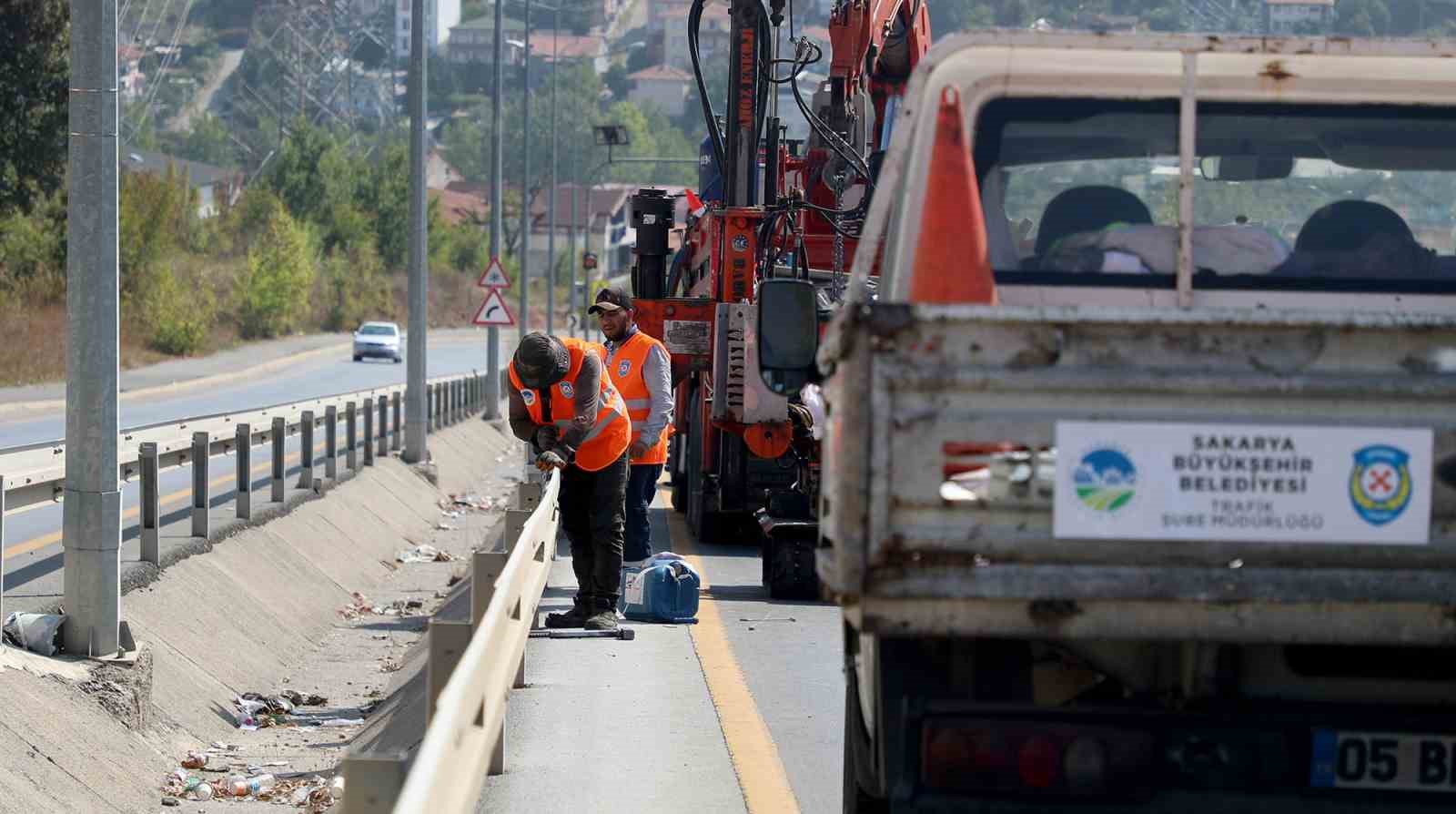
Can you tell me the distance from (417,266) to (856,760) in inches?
844

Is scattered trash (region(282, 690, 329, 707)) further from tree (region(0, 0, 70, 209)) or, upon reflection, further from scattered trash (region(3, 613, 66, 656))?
tree (region(0, 0, 70, 209))

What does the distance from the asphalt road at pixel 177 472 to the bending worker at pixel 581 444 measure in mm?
2636

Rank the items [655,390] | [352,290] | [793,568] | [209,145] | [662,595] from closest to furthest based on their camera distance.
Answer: [662,595] → [655,390] → [793,568] → [352,290] → [209,145]

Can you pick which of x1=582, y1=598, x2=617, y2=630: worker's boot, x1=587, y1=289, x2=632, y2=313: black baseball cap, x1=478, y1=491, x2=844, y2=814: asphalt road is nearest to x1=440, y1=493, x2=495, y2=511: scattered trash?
x1=587, y1=289, x2=632, y2=313: black baseball cap

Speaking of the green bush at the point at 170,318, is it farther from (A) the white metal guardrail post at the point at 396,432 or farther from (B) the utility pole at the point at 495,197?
(A) the white metal guardrail post at the point at 396,432

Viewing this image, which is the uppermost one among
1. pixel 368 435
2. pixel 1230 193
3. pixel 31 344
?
pixel 1230 193

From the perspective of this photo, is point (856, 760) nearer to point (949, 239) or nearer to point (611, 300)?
point (949, 239)

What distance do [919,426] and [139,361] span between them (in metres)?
62.5

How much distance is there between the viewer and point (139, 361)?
211ft

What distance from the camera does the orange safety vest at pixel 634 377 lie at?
43.9 feet

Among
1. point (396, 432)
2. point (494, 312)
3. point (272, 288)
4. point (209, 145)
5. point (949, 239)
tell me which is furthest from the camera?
point (209, 145)

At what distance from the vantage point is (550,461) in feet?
36.4

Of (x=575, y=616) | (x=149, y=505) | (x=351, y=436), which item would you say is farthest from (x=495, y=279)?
(x=575, y=616)

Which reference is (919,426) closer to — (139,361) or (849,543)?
(849,543)
